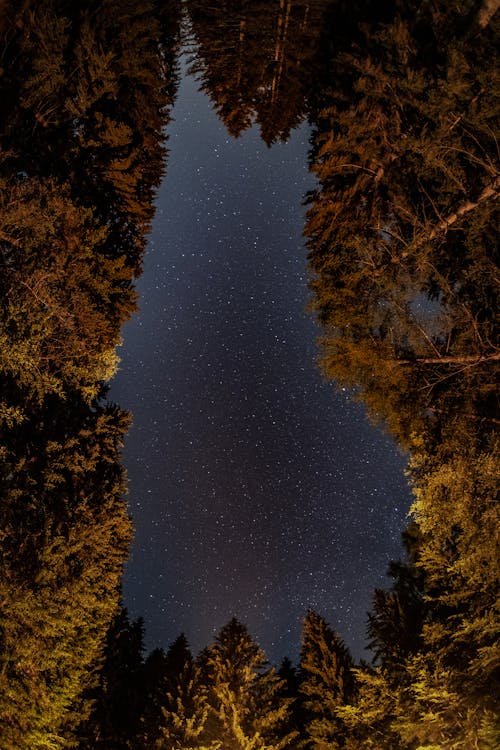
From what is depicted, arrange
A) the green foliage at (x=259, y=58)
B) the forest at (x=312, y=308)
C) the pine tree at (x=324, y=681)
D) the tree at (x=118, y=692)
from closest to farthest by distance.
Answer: the forest at (x=312, y=308), the green foliage at (x=259, y=58), the pine tree at (x=324, y=681), the tree at (x=118, y=692)

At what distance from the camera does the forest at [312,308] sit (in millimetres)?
9297

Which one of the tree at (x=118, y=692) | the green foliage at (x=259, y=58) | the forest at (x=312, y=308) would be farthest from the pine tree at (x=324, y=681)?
the green foliage at (x=259, y=58)

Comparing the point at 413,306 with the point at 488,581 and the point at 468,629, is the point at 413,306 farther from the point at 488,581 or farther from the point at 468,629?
the point at 468,629

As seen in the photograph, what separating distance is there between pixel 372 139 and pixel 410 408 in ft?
21.7

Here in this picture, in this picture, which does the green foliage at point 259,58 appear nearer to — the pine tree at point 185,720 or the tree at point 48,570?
the tree at point 48,570

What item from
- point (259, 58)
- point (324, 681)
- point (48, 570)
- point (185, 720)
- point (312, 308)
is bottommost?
point (185, 720)

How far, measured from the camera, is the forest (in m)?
9.30

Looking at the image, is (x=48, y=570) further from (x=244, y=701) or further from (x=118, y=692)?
(x=118, y=692)

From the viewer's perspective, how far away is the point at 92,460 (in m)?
11.9

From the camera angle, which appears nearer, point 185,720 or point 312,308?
point 312,308

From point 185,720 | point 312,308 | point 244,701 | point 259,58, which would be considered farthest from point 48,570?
point 259,58

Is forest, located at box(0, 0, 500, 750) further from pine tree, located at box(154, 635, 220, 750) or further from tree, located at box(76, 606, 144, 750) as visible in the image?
tree, located at box(76, 606, 144, 750)

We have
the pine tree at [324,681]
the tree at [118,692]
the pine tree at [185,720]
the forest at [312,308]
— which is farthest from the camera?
the tree at [118,692]

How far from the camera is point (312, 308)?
13.4 meters
